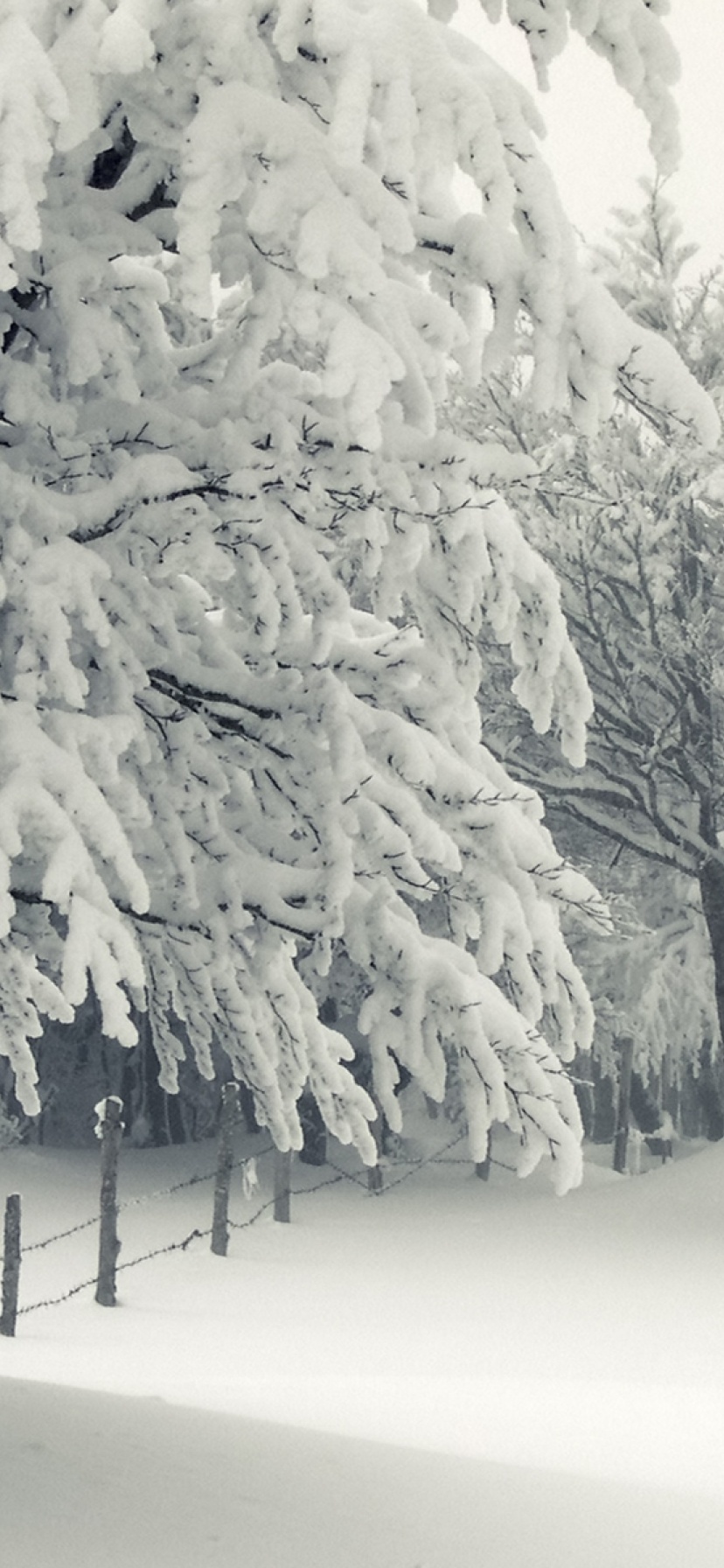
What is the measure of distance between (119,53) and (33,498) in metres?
1.54

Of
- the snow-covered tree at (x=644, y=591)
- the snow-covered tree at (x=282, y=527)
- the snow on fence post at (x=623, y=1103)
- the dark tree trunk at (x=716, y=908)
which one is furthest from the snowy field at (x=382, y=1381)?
the snow-covered tree at (x=644, y=591)

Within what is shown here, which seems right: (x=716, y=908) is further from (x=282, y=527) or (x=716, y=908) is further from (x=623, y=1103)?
(x=282, y=527)

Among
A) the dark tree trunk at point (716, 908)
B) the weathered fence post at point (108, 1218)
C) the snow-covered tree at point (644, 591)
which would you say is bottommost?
the weathered fence post at point (108, 1218)

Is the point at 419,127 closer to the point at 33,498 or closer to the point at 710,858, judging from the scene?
the point at 33,498

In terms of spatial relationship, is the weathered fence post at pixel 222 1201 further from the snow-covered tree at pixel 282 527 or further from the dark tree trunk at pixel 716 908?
the snow-covered tree at pixel 282 527

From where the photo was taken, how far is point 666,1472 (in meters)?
6.56

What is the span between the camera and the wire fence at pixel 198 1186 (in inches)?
445

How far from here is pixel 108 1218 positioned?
12281 mm

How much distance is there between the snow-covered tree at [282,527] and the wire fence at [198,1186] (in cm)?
472

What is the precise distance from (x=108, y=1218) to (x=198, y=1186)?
8292 millimetres

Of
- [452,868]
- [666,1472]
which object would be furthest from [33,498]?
[666,1472]

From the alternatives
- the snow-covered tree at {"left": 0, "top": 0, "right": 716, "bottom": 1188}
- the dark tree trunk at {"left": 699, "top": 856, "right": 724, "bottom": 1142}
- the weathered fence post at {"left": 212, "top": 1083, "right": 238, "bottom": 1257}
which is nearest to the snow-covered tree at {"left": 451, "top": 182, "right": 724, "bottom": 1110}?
the dark tree trunk at {"left": 699, "top": 856, "right": 724, "bottom": 1142}

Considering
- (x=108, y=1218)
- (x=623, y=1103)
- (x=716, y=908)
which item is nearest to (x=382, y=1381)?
(x=108, y=1218)

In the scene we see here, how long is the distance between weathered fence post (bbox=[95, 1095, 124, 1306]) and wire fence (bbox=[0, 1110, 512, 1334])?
7 centimetres
